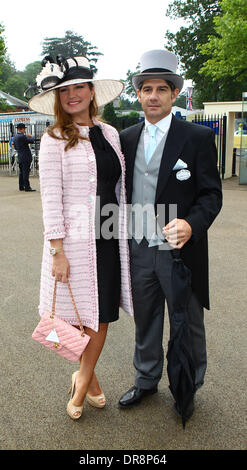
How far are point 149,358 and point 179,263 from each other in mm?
743

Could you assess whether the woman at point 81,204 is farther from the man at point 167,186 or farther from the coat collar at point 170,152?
the coat collar at point 170,152

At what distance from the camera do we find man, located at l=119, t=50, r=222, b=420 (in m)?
2.34

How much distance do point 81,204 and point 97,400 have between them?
125 centimetres

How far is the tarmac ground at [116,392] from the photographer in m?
2.42

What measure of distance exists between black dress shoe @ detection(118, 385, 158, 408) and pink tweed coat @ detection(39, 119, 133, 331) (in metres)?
0.55

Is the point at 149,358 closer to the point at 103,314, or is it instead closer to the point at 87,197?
the point at 103,314

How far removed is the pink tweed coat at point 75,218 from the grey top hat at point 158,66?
0.36m

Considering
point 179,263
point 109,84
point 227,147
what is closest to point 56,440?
point 179,263

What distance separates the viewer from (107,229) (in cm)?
246

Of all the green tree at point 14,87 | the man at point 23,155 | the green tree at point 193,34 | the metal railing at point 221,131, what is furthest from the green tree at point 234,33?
the green tree at point 14,87

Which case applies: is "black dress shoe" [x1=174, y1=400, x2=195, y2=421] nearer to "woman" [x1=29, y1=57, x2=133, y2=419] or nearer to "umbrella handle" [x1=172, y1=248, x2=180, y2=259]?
"woman" [x1=29, y1=57, x2=133, y2=419]

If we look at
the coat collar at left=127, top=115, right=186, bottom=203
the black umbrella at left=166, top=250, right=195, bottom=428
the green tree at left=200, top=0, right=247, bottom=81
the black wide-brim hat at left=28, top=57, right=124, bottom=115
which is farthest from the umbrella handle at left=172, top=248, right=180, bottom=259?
the green tree at left=200, top=0, right=247, bottom=81

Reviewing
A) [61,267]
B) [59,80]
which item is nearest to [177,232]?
[61,267]

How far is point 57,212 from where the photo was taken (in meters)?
2.31
